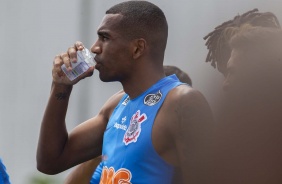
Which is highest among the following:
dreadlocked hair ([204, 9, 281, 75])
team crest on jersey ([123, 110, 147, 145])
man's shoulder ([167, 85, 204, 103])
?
dreadlocked hair ([204, 9, 281, 75])

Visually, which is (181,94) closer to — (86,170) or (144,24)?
(144,24)

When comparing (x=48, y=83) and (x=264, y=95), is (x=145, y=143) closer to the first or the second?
(x=264, y=95)

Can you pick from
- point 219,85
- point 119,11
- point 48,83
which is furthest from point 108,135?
point 48,83

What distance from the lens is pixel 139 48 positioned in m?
3.07

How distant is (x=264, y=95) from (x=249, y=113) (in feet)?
0.10

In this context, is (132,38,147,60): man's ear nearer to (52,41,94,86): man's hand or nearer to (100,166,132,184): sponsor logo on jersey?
(52,41,94,86): man's hand

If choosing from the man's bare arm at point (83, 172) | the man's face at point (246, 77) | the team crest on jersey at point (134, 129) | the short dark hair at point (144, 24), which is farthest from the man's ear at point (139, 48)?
the man's face at point (246, 77)

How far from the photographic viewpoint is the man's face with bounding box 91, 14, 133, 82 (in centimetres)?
305

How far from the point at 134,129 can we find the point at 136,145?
8 cm

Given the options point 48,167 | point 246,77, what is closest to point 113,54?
point 48,167

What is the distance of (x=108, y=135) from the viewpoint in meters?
3.08

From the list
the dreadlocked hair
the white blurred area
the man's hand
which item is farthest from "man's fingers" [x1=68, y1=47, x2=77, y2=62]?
the white blurred area

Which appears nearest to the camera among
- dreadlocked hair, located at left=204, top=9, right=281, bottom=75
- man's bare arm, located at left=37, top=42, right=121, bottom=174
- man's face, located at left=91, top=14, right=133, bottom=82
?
dreadlocked hair, located at left=204, top=9, right=281, bottom=75

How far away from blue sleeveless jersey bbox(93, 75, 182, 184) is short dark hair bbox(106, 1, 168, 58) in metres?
0.16
